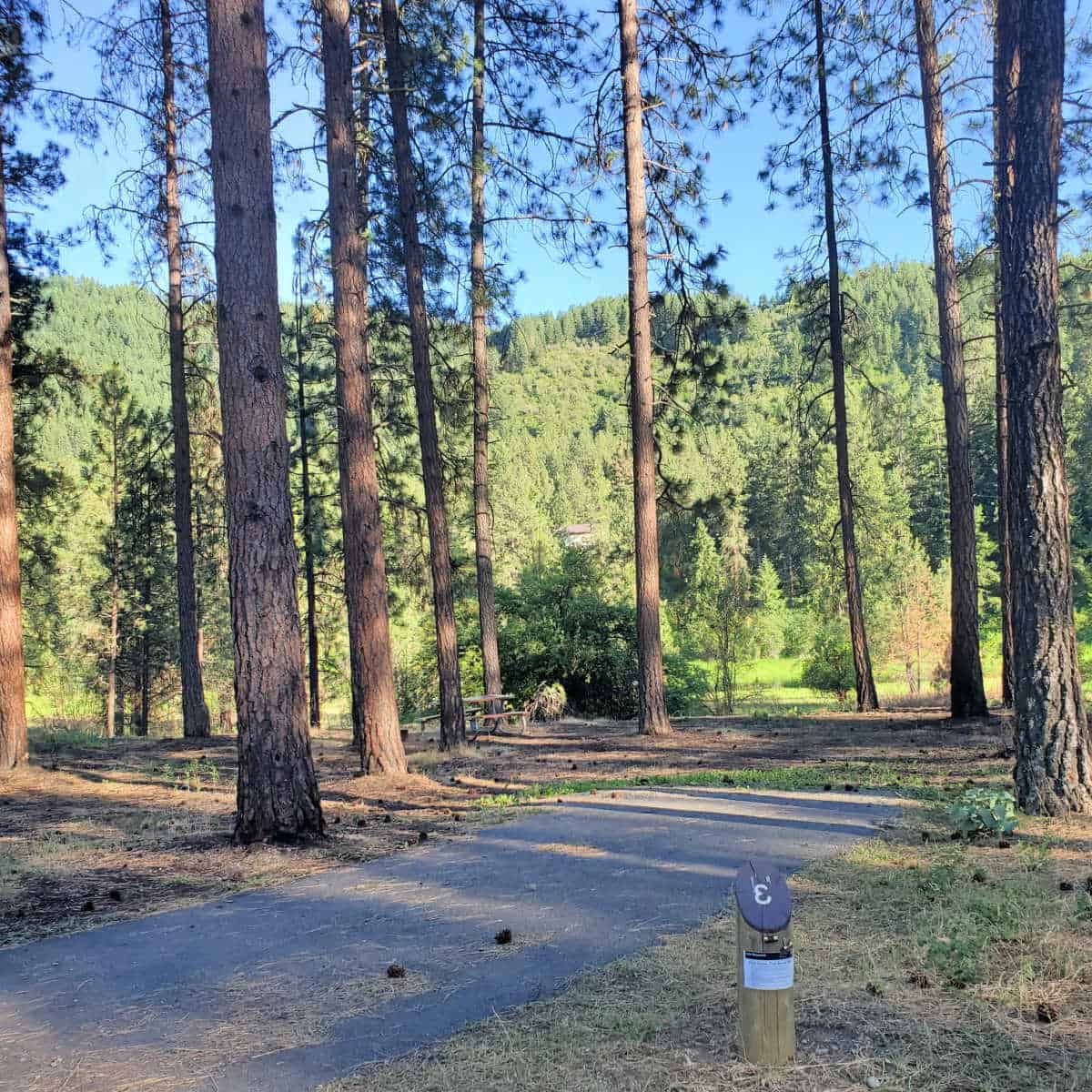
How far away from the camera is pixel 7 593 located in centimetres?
1083

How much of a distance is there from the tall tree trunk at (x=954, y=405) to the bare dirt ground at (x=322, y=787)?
3.01ft

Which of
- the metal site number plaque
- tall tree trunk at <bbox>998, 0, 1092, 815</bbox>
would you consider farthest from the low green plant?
tall tree trunk at <bbox>998, 0, 1092, 815</bbox>

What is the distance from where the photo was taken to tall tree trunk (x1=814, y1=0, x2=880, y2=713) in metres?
15.8

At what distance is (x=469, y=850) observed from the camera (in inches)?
250

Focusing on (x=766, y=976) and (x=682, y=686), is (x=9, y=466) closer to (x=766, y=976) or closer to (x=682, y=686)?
(x=766, y=976)

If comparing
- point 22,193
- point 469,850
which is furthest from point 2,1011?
point 22,193

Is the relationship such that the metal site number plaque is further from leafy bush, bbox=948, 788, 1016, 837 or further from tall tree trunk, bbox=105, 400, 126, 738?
tall tree trunk, bbox=105, 400, 126, 738

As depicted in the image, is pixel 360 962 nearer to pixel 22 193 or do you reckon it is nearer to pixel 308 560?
pixel 22 193

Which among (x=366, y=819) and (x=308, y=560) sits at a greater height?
(x=308, y=560)

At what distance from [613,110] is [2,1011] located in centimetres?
1427

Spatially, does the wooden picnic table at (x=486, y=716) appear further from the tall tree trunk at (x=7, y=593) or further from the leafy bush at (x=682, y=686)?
the tall tree trunk at (x=7, y=593)

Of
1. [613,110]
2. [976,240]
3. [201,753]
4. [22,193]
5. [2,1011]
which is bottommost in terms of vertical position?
[201,753]

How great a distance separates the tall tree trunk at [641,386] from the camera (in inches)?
529

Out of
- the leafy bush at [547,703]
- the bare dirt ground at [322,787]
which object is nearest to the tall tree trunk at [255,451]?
the bare dirt ground at [322,787]
